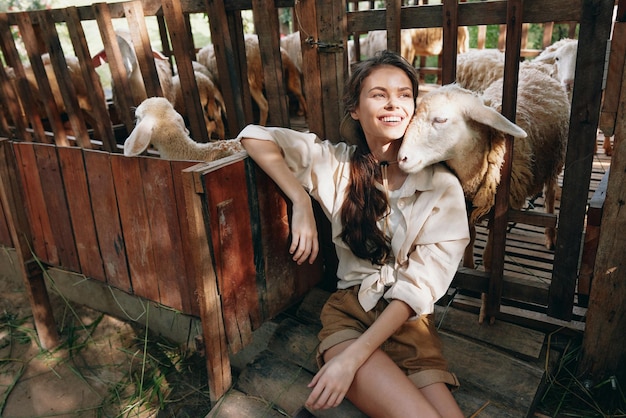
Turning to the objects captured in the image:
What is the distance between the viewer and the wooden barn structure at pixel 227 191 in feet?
6.74

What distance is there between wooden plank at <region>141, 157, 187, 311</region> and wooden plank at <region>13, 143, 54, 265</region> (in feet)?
3.53

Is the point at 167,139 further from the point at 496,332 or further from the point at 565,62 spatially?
the point at 565,62

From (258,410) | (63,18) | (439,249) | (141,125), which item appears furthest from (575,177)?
(63,18)

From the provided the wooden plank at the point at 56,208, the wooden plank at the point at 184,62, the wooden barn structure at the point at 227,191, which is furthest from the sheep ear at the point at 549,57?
the wooden plank at the point at 56,208

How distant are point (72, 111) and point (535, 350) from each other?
360 cm

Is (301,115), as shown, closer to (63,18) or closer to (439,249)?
(63,18)

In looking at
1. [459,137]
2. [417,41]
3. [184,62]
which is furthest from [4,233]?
[417,41]

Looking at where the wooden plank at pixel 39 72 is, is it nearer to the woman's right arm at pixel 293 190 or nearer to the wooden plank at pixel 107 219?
the wooden plank at pixel 107 219

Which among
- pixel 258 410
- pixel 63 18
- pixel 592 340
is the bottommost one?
pixel 258 410

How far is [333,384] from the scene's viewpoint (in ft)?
5.94

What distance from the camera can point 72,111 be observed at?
12.5 feet

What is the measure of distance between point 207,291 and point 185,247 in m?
0.49

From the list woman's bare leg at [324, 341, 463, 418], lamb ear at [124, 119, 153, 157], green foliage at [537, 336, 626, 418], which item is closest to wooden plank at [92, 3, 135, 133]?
lamb ear at [124, 119, 153, 157]

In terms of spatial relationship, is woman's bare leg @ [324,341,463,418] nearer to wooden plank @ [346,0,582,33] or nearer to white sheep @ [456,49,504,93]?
wooden plank @ [346,0,582,33]
